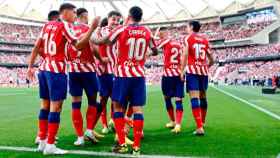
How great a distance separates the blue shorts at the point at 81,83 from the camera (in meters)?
7.40

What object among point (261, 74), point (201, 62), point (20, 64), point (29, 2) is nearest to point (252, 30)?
point (261, 74)

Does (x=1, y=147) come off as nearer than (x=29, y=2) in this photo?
Yes

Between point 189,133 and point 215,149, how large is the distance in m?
1.99

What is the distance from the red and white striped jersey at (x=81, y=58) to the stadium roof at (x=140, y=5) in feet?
266

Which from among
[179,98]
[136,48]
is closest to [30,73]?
[136,48]

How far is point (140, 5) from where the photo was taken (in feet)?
296

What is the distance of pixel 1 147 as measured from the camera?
22.2 ft

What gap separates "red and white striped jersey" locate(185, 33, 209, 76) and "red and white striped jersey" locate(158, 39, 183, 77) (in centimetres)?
86

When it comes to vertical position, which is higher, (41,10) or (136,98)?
(41,10)

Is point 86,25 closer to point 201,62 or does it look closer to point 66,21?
point 66,21

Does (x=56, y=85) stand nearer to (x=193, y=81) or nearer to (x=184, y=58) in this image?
(x=184, y=58)

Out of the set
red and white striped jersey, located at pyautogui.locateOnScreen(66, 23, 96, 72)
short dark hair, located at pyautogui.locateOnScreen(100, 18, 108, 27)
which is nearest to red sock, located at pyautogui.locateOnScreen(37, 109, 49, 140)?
red and white striped jersey, located at pyautogui.locateOnScreen(66, 23, 96, 72)

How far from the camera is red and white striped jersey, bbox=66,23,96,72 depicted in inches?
294

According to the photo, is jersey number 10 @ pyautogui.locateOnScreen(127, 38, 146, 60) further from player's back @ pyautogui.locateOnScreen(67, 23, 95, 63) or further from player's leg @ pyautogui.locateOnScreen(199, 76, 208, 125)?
player's leg @ pyautogui.locateOnScreen(199, 76, 208, 125)
